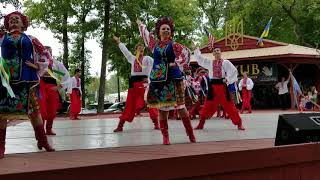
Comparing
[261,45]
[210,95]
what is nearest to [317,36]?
[261,45]

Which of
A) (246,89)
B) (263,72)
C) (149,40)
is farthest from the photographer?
(263,72)

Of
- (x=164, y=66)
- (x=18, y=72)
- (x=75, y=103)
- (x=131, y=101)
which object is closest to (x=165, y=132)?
(x=164, y=66)

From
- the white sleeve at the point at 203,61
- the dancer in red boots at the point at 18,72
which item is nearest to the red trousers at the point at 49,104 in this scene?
the white sleeve at the point at 203,61

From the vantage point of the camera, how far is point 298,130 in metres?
6.08

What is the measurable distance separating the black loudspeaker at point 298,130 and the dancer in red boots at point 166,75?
1.53 metres

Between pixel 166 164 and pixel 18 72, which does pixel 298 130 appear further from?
pixel 18 72

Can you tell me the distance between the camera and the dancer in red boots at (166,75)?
23.3 feet

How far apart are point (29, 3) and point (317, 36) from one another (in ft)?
68.9

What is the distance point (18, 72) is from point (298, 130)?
10.8 feet

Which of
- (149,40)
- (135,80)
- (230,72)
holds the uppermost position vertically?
(149,40)

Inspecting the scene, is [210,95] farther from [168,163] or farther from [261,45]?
[261,45]

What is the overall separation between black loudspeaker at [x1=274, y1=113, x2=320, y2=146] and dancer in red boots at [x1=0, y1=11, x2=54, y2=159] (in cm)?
293

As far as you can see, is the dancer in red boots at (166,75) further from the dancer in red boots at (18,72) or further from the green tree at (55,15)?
the green tree at (55,15)

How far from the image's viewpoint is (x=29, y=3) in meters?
35.1
